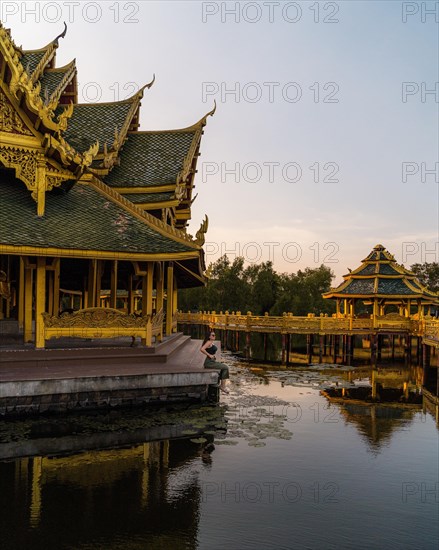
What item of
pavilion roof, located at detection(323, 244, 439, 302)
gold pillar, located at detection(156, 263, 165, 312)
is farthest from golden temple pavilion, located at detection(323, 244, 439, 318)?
gold pillar, located at detection(156, 263, 165, 312)

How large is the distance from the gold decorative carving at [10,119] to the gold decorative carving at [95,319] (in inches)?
191

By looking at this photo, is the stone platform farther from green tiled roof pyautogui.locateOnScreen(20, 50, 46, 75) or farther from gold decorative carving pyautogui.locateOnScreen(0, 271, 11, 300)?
green tiled roof pyautogui.locateOnScreen(20, 50, 46, 75)

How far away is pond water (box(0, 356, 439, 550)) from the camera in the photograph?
6.09 m

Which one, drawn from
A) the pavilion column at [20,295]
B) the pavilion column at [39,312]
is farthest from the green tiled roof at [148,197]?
the pavilion column at [39,312]

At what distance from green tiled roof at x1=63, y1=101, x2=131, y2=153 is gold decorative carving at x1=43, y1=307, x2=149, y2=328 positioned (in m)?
7.68

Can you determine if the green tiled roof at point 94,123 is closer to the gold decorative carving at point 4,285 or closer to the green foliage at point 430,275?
the gold decorative carving at point 4,285

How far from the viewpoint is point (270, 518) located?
22.0 feet

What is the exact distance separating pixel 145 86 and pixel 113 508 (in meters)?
17.0

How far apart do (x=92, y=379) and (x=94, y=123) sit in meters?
12.1

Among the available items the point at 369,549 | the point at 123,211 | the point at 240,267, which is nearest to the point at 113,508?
the point at 369,549

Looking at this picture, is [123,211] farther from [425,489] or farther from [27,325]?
[425,489]

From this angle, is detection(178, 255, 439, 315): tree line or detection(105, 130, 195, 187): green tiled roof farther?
detection(178, 255, 439, 315): tree line

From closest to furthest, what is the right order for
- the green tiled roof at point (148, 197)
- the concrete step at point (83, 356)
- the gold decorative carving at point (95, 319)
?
1. the concrete step at point (83, 356)
2. the gold decorative carving at point (95, 319)
3. the green tiled roof at point (148, 197)

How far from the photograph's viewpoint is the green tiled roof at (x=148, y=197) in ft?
56.1
